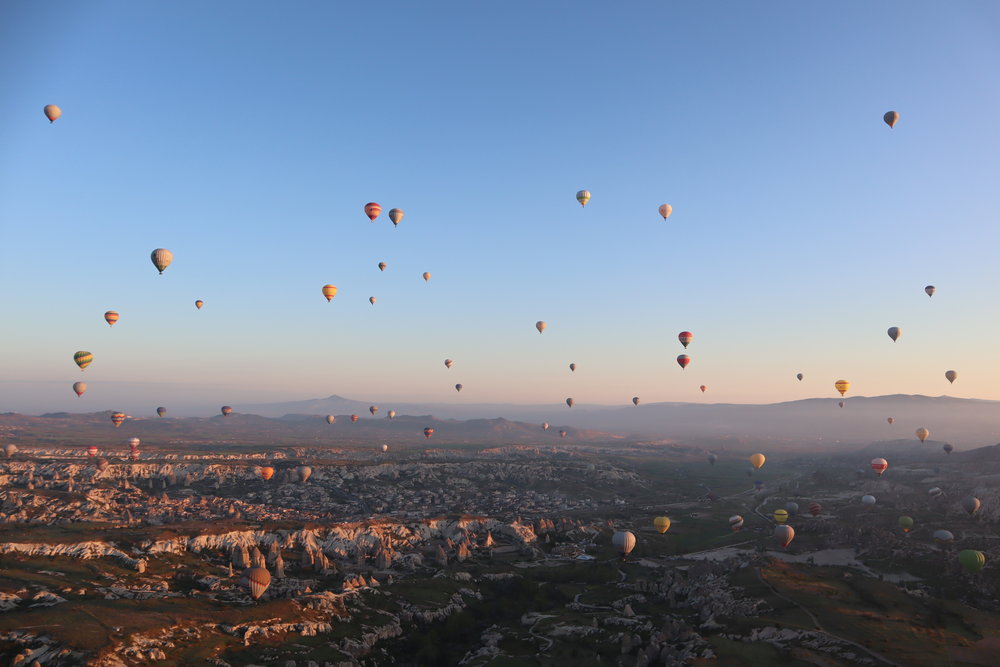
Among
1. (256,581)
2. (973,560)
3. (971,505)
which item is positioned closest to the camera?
(256,581)

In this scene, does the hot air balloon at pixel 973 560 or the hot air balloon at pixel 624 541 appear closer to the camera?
the hot air balloon at pixel 973 560

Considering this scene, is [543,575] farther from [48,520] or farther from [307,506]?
[48,520]

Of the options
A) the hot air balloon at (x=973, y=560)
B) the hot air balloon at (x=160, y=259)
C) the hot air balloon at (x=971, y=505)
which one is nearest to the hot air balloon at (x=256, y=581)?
the hot air balloon at (x=160, y=259)

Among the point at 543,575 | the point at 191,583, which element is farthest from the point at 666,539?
the point at 191,583

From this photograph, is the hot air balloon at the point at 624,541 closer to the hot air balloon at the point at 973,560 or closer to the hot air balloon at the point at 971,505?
the hot air balloon at the point at 973,560

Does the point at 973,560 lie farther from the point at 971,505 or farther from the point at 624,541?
the point at 971,505

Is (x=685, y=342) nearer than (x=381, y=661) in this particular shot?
No

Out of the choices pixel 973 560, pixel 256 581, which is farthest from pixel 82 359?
pixel 973 560
